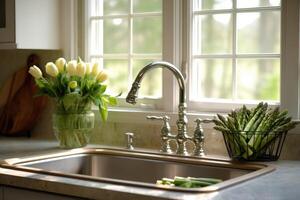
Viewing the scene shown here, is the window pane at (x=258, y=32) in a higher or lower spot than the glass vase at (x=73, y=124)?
higher

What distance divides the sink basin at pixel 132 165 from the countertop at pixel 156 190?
0.23 ft

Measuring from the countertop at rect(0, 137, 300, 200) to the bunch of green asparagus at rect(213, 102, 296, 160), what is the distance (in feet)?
0.33

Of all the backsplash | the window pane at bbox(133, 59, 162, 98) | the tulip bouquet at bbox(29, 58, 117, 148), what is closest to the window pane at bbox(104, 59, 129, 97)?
the window pane at bbox(133, 59, 162, 98)

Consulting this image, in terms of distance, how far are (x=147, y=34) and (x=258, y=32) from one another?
57 centimetres

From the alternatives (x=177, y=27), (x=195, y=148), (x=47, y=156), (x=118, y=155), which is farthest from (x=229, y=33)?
(x=47, y=156)

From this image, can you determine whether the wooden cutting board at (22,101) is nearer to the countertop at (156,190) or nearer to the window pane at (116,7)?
the window pane at (116,7)

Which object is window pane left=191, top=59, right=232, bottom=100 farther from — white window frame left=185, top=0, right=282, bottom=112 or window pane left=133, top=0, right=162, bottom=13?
window pane left=133, top=0, right=162, bottom=13

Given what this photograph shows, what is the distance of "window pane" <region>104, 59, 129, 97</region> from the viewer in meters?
2.76

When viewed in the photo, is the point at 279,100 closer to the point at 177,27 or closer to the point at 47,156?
the point at 177,27

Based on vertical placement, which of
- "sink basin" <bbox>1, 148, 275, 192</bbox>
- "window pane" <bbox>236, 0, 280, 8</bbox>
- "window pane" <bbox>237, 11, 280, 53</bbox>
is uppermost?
"window pane" <bbox>236, 0, 280, 8</bbox>

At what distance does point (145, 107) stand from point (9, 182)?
0.93 meters

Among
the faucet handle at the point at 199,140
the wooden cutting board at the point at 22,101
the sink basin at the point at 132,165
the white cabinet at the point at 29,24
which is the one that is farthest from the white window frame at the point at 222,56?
the wooden cutting board at the point at 22,101

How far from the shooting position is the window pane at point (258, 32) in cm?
231

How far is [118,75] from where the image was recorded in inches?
109
